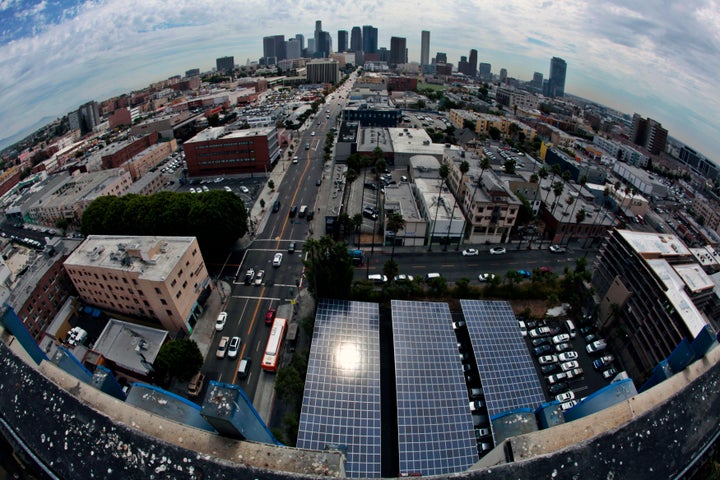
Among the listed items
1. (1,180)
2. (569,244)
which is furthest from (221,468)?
(1,180)

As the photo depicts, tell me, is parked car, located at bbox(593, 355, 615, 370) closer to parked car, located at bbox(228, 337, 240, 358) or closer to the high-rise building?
parked car, located at bbox(228, 337, 240, 358)

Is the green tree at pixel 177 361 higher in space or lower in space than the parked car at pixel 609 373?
higher

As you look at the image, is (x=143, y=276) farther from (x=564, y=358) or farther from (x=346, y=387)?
(x=564, y=358)

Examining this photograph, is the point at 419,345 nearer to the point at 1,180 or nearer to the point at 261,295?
the point at 261,295

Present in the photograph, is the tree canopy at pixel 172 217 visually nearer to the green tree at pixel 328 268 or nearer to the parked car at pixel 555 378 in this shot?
the green tree at pixel 328 268

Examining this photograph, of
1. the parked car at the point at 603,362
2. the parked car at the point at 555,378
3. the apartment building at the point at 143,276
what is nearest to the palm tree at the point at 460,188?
the parked car at the point at 555,378
